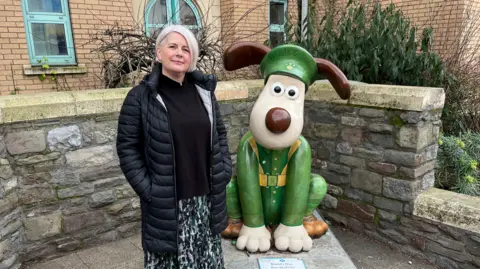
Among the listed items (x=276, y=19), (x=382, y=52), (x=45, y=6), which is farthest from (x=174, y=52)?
(x=276, y=19)

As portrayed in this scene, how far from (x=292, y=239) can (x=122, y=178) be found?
1648 millimetres

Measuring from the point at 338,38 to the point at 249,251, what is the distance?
10.2ft

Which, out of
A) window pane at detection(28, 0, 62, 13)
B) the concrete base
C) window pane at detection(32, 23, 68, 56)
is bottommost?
the concrete base

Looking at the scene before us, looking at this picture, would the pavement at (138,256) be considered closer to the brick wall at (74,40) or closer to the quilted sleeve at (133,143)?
the quilted sleeve at (133,143)

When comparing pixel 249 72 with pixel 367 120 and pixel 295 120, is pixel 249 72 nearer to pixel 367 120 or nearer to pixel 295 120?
pixel 367 120

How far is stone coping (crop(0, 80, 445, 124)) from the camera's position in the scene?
2.73m

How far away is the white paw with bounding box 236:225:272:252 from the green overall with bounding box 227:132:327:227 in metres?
0.04

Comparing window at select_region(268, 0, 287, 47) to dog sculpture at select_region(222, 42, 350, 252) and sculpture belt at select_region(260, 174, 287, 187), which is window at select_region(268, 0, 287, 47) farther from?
sculpture belt at select_region(260, 174, 287, 187)

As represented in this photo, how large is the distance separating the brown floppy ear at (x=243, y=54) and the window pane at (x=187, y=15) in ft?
15.4

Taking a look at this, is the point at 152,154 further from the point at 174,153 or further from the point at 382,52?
the point at 382,52

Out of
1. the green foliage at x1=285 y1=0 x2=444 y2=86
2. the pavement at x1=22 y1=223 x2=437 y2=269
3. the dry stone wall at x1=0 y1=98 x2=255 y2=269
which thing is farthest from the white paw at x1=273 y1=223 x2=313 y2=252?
the green foliage at x1=285 y1=0 x2=444 y2=86

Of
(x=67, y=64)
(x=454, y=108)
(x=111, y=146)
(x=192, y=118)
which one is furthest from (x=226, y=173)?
(x=67, y=64)

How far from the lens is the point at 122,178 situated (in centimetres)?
331

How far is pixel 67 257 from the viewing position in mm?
3098
